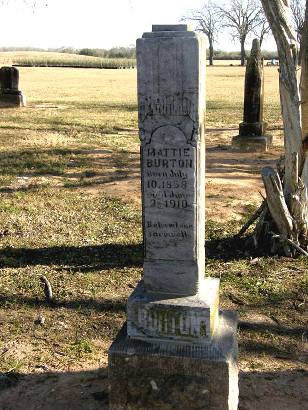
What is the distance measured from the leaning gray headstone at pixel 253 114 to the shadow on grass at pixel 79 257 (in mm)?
7941

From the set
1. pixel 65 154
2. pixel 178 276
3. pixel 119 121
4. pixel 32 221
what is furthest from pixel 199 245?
pixel 119 121

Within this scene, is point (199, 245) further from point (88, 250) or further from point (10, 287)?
point (88, 250)

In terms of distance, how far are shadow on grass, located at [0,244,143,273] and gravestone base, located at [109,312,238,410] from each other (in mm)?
2949

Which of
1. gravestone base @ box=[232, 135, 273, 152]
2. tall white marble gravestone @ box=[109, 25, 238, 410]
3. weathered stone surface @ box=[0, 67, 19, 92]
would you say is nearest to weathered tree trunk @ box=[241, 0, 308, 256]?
tall white marble gravestone @ box=[109, 25, 238, 410]

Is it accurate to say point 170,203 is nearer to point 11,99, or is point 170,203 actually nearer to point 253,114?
point 253,114

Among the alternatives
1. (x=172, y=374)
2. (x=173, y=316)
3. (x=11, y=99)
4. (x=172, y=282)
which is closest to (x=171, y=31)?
(x=172, y=282)

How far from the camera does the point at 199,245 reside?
3.74m

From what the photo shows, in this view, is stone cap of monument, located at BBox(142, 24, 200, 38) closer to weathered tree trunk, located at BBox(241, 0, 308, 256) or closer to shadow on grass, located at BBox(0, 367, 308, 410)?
shadow on grass, located at BBox(0, 367, 308, 410)

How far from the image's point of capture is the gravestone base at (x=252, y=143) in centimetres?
1435

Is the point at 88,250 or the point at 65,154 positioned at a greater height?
the point at 65,154

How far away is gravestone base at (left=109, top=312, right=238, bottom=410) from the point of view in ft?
11.8

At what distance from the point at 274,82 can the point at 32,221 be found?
34.5 m

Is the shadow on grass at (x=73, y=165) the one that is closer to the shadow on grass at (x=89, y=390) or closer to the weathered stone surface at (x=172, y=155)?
the shadow on grass at (x=89, y=390)

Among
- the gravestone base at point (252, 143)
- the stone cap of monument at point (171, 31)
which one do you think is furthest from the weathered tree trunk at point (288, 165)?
the gravestone base at point (252, 143)
